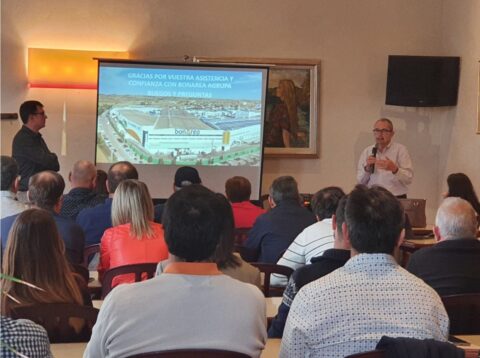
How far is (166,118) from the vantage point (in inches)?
305

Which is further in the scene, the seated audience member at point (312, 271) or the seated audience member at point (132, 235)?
the seated audience member at point (132, 235)

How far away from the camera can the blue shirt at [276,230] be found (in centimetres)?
457

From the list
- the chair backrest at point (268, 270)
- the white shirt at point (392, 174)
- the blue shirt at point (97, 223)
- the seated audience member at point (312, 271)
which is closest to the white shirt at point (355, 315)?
the seated audience member at point (312, 271)

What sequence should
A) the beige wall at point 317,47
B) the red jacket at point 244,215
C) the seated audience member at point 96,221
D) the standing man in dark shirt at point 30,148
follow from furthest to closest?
the beige wall at point 317,47 → the standing man in dark shirt at point 30,148 → the red jacket at point 244,215 → the seated audience member at point 96,221

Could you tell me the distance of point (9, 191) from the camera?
4.41 meters

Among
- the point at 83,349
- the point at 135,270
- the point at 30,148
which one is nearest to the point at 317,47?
the point at 30,148

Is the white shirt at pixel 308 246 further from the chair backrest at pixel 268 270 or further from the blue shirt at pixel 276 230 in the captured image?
the blue shirt at pixel 276 230

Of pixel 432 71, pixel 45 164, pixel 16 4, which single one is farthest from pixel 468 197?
pixel 16 4

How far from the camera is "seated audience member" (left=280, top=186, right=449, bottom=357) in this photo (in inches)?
84.2

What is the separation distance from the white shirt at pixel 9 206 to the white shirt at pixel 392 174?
419 cm

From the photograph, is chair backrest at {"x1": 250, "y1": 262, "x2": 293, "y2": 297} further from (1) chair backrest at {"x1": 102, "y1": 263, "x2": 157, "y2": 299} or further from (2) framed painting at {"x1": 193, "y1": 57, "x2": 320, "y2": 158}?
(2) framed painting at {"x1": 193, "y1": 57, "x2": 320, "y2": 158}

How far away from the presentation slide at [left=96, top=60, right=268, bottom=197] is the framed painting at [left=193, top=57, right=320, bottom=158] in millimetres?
465

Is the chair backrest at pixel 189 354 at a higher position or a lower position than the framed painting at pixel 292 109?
lower

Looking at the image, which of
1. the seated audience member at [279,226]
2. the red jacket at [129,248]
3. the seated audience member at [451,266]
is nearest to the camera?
the seated audience member at [451,266]
